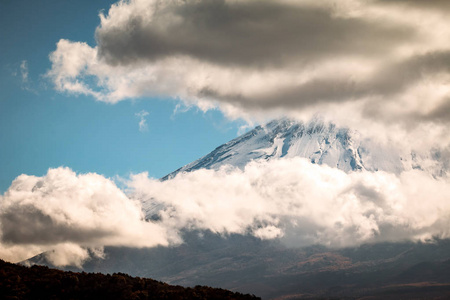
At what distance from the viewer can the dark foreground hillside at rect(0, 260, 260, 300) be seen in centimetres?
9069

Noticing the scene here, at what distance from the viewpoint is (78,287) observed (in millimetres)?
92938

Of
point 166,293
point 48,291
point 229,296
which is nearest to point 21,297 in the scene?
point 48,291

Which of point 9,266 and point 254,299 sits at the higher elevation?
point 9,266

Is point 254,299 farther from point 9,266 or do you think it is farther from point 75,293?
point 9,266

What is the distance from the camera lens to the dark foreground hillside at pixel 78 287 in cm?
9069

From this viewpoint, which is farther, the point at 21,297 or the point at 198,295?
the point at 198,295

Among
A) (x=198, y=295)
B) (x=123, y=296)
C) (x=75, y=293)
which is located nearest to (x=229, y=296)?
(x=198, y=295)

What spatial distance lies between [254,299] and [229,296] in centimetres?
619

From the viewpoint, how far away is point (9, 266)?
10000cm

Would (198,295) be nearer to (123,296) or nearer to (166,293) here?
(166,293)

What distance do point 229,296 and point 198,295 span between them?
567 centimetres

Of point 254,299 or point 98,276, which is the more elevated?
point 98,276

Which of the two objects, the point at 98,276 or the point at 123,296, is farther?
the point at 98,276

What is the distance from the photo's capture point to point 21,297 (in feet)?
293
